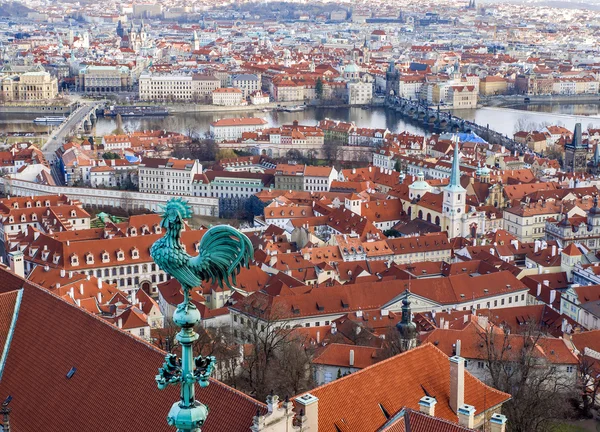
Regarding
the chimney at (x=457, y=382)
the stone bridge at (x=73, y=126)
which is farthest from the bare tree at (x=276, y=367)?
the stone bridge at (x=73, y=126)

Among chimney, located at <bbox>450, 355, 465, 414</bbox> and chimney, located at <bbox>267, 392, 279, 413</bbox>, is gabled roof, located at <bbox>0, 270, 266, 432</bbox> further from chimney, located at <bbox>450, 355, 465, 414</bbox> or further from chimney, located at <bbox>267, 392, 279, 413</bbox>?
chimney, located at <bbox>450, 355, 465, 414</bbox>

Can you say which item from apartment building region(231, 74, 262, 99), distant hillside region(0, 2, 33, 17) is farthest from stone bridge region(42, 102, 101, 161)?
distant hillside region(0, 2, 33, 17)

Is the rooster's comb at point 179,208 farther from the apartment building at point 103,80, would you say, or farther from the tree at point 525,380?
the apartment building at point 103,80

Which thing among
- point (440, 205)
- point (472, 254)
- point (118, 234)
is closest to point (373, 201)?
point (440, 205)

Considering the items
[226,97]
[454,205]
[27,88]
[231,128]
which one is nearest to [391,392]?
[454,205]

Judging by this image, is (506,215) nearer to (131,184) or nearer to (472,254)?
(472,254)
